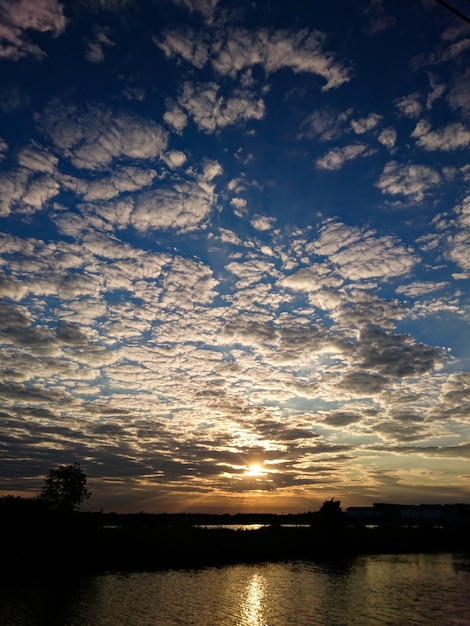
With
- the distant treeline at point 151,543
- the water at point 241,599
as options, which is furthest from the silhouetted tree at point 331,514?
the water at point 241,599

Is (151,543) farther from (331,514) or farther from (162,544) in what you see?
(331,514)

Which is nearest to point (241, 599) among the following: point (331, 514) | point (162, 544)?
point (162, 544)

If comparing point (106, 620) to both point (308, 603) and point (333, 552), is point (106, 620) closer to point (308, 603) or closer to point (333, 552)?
point (308, 603)

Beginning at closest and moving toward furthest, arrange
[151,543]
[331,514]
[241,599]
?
[241,599] → [151,543] → [331,514]

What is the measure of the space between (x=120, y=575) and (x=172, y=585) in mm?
11008

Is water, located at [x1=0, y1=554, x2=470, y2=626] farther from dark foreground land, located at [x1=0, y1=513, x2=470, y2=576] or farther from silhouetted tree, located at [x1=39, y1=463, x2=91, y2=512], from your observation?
silhouetted tree, located at [x1=39, y1=463, x2=91, y2=512]

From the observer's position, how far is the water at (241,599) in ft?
146

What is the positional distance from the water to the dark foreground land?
18.4ft

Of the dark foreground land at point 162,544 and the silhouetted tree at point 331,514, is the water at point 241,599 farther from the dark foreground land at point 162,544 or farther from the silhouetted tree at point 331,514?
→ the silhouetted tree at point 331,514

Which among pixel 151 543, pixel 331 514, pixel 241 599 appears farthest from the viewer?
pixel 331 514

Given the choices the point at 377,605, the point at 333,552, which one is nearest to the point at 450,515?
the point at 333,552

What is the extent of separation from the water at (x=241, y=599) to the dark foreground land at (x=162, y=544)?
18.4 ft

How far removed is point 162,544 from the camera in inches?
3349

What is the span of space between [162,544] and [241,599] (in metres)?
34.1
